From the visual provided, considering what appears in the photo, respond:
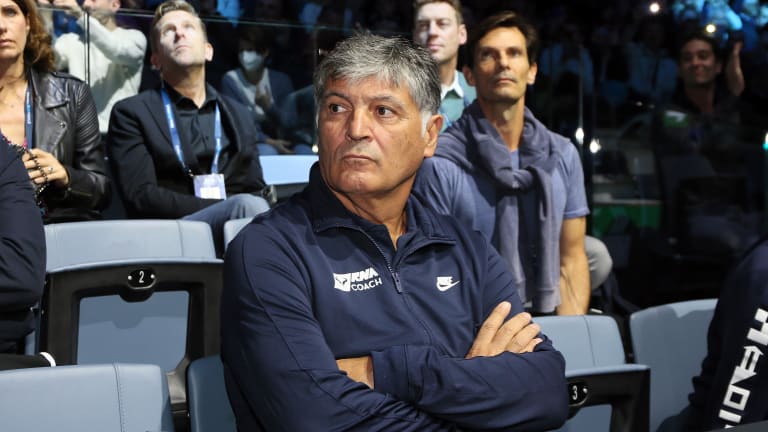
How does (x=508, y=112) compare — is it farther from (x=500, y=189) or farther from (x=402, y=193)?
(x=402, y=193)

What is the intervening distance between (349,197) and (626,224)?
3245mm

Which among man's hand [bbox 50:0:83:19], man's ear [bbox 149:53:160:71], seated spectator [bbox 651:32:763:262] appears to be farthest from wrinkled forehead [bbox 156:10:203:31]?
seated spectator [bbox 651:32:763:262]

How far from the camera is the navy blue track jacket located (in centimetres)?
141

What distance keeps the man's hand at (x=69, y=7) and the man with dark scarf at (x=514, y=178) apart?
1.62m

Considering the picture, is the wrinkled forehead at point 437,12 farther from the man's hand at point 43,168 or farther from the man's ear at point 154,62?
the man's hand at point 43,168

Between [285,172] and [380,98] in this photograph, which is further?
[285,172]

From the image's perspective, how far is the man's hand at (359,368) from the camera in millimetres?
1489

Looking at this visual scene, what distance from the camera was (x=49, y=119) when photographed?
2.99 meters

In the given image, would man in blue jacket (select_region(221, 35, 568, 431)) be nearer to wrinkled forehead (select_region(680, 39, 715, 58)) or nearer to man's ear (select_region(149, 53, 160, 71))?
man's ear (select_region(149, 53, 160, 71))

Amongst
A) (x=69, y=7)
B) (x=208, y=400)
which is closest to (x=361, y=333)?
(x=208, y=400)

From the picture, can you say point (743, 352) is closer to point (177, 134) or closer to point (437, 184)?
point (437, 184)

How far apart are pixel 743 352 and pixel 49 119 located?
2268 mm

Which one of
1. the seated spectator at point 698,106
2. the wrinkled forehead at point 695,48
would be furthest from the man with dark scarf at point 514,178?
the wrinkled forehead at point 695,48

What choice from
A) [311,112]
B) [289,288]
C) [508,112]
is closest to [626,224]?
[311,112]
